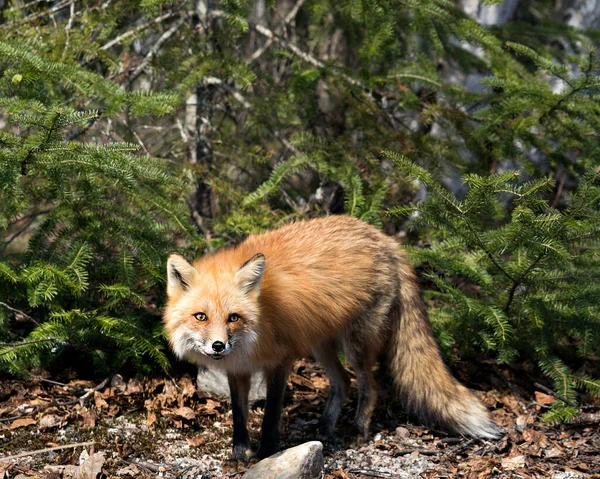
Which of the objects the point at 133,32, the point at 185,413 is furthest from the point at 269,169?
the point at 185,413

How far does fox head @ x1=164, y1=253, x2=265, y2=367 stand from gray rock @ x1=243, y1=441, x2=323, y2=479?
1.77 feet

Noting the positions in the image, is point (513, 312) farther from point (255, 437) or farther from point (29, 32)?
point (29, 32)

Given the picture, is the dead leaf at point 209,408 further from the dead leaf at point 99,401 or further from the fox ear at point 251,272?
the fox ear at point 251,272

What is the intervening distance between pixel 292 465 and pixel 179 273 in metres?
1.16

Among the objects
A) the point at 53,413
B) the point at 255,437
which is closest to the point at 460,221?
the point at 255,437

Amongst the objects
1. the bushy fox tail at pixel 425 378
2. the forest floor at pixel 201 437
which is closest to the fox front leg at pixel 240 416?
the forest floor at pixel 201 437

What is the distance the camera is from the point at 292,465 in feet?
11.2

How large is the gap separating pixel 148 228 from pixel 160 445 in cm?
138

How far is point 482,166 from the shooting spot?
5.32 meters

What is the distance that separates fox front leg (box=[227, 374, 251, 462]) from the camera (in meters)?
3.82

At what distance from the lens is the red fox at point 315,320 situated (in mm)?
3482

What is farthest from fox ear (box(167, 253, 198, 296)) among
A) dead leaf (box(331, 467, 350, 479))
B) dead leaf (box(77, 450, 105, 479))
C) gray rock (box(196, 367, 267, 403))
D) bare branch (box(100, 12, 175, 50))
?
bare branch (box(100, 12, 175, 50))

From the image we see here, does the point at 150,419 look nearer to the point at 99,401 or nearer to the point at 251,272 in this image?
the point at 99,401

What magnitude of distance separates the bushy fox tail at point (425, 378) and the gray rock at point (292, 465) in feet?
3.06
